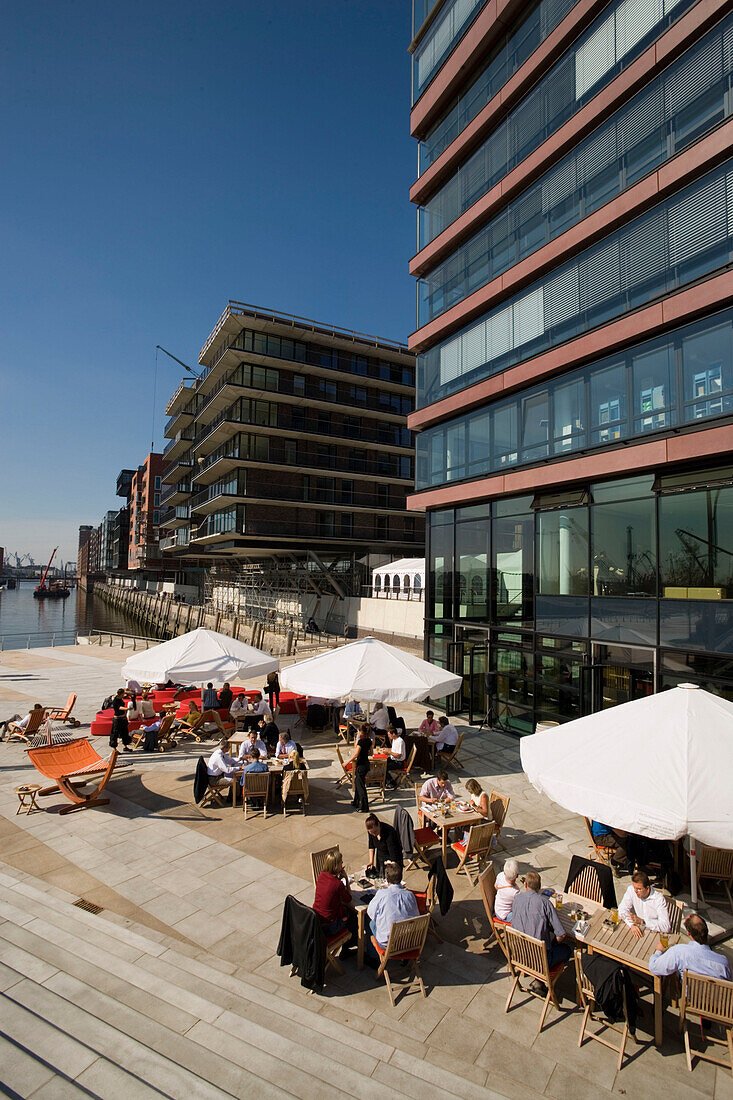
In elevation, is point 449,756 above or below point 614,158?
below

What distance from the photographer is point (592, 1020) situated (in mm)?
5312

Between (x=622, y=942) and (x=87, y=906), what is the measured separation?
601 centimetres

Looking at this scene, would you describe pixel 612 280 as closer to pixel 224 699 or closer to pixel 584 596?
pixel 584 596

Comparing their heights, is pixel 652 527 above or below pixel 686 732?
above

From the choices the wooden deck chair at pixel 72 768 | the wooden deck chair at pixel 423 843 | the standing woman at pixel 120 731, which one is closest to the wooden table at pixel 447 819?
the wooden deck chair at pixel 423 843

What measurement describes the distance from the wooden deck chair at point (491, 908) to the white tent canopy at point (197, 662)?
23.4ft

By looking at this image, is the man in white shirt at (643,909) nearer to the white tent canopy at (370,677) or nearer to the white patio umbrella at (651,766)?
the white patio umbrella at (651,766)

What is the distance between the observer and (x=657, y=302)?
38.3ft

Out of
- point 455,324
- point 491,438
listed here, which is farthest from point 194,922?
point 455,324

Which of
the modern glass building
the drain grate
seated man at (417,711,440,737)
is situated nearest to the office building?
the modern glass building

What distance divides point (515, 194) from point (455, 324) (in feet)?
12.7

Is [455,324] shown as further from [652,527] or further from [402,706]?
[402,706]

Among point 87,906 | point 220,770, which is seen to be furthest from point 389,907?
point 220,770

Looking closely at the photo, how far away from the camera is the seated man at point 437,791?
9.02 m
